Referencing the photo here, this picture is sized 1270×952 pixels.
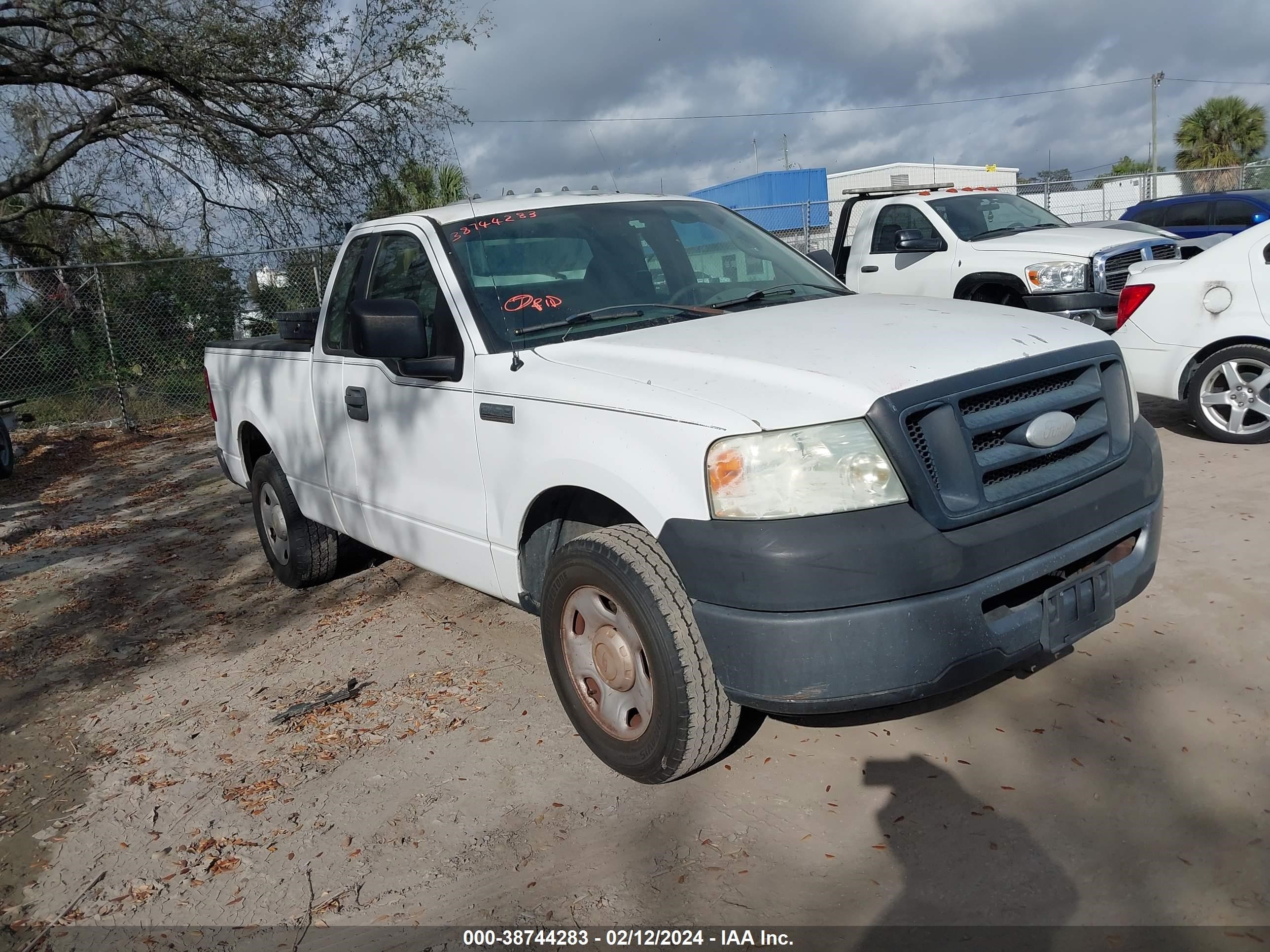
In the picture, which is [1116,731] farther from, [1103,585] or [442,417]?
[442,417]

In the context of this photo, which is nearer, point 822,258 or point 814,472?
point 814,472

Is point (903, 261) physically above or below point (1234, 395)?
above

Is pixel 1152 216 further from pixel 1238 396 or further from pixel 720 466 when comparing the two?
pixel 720 466

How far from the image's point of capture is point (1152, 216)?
1563 cm

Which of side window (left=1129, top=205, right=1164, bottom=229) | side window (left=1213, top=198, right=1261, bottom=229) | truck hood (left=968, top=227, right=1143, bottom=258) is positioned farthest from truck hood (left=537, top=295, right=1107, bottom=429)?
side window (left=1129, top=205, right=1164, bottom=229)

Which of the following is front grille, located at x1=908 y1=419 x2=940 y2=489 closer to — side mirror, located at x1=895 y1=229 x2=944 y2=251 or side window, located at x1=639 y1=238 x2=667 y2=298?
side window, located at x1=639 y1=238 x2=667 y2=298

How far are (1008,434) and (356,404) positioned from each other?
275 centimetres

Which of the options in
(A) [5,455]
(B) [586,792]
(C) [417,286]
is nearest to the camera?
(B) [586,792]

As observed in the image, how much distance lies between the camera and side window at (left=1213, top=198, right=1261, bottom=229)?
1438 cm

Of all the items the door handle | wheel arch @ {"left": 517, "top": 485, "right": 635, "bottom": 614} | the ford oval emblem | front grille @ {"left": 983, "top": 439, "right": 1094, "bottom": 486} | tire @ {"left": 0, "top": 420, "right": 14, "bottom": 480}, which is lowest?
tire @ {"left": 0, "top": 420, "right": 14, "bottom": 480}

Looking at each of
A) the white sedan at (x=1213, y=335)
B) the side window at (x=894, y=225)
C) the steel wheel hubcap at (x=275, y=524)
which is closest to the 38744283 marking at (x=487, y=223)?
the steel wheel hubcap at (x=275, y=524)

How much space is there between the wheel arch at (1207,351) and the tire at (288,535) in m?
5.71

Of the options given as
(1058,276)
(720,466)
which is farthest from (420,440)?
(1058,276)

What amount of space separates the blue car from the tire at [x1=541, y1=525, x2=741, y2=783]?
13761 millimetres
